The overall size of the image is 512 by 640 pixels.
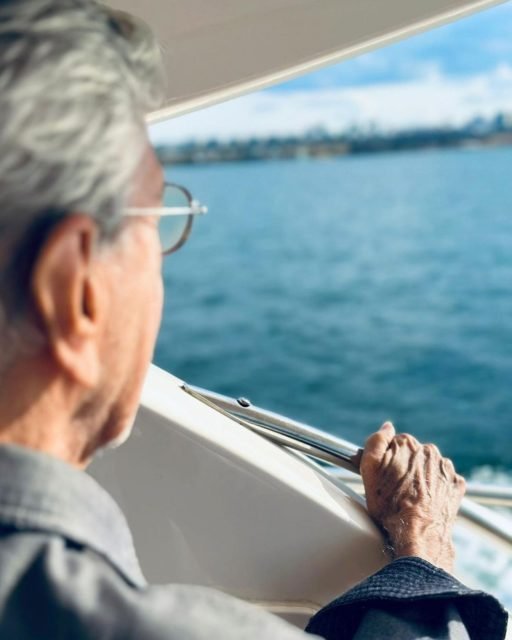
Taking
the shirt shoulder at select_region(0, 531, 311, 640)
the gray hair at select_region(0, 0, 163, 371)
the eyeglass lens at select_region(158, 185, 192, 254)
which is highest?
the gray hair at select_region(0, 0, 163, 371)

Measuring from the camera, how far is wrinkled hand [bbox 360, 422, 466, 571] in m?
1.22

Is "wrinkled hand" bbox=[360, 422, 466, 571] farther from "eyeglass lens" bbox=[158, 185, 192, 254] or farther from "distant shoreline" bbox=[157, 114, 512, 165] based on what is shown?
"distant shoreline" bbox=[157, 114, 512, 165]

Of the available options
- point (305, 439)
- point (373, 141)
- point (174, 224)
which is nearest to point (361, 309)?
point (373, 141)

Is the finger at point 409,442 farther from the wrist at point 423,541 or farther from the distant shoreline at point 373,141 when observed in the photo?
the distant shoreline at point 373,141

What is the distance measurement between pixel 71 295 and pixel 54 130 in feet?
0.36

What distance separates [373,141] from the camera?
27781 mm

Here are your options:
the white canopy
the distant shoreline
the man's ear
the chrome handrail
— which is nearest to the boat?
the chrome handrail

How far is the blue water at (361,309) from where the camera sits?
37.8 feet

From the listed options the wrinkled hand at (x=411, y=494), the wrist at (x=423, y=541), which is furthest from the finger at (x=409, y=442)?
the wrist at (x=423, y=541)

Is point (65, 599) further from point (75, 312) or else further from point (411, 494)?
point (411, 494)

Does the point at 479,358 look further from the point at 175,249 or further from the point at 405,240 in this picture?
the point at 175,249

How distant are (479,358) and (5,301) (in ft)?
43.8

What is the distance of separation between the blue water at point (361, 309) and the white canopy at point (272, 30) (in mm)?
5700

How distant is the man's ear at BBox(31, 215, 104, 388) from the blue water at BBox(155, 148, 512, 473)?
6114 mm
